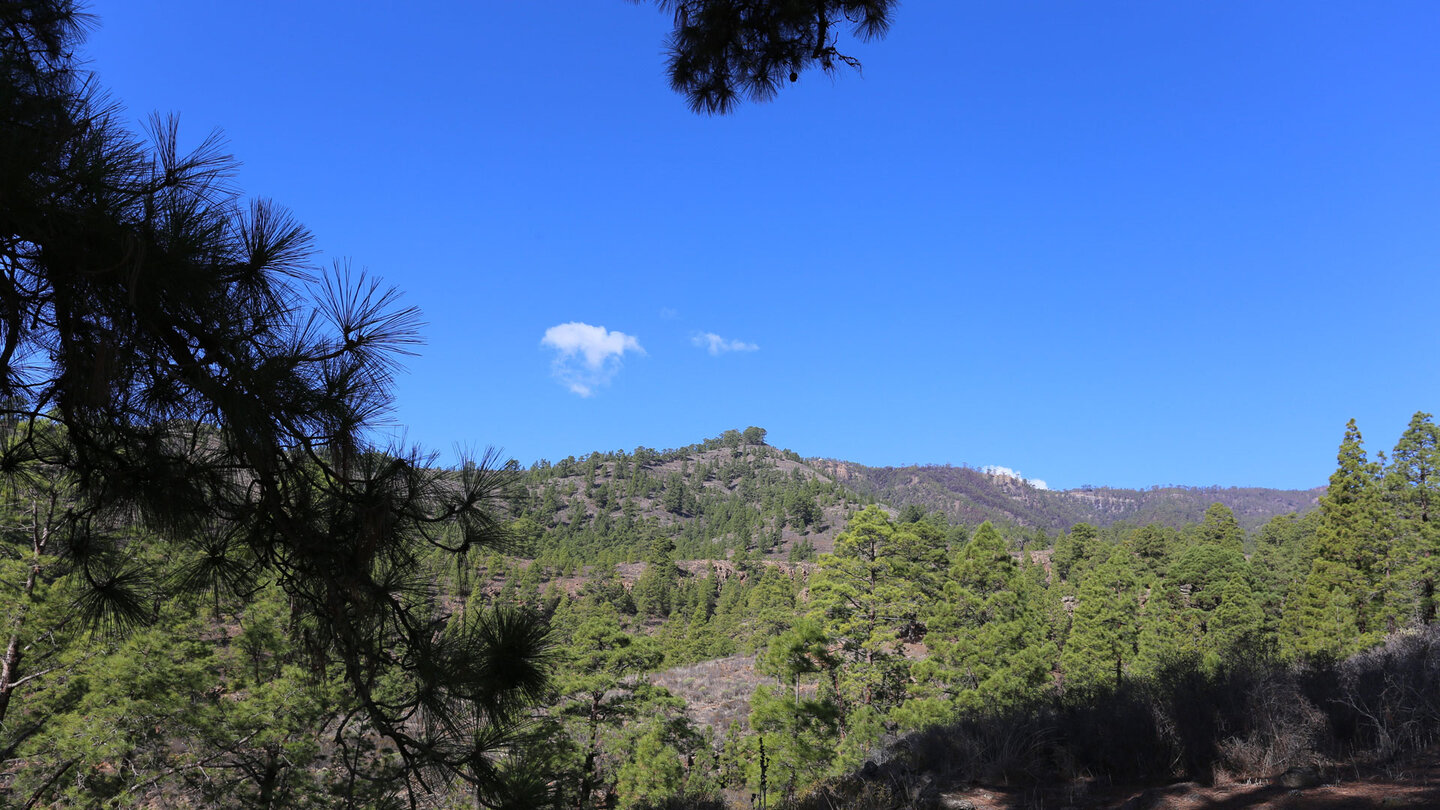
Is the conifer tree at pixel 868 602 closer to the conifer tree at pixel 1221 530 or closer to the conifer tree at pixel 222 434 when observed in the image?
the conifer tree at pixel 222 434

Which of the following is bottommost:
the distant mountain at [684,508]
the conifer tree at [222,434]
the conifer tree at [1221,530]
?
the conifer tree at [222,434]

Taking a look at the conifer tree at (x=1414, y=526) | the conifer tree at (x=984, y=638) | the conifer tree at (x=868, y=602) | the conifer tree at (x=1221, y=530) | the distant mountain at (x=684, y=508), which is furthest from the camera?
the distant mountain at (x=684, y=508)

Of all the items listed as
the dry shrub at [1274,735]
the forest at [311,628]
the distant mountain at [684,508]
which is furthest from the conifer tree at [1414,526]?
the distant mountain at [684,508]

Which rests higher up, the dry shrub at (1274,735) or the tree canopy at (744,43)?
the tree canopy at (744,43)

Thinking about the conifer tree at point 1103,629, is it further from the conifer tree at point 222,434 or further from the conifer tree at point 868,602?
the conifer tree at point 222,434

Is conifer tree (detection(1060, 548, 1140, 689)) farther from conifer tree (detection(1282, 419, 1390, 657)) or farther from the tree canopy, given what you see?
the tree canopy

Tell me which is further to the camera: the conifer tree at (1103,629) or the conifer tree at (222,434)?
the conifer tree at (1103,629)

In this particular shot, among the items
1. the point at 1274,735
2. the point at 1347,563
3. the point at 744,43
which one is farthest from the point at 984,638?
the point at 744,43

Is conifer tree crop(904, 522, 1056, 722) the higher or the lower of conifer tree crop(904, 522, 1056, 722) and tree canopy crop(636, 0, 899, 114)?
the lower

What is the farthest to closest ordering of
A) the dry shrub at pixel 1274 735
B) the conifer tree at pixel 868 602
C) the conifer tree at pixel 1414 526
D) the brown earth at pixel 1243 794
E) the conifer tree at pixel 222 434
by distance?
the conifer tree at pixel 1414 526, the conifer tree at pixel 868 602, the dry shrub at pixel 1274 735, the brown earth at pixel 1243 794, the conifer tree at pixel 222 434

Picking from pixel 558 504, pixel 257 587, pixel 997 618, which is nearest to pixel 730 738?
pixel 997 618

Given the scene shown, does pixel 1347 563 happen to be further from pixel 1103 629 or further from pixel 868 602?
pixel 868 602

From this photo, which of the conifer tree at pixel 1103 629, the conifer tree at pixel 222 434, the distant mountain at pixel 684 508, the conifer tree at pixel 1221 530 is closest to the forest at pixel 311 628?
the conifer tree at pixel 222 434

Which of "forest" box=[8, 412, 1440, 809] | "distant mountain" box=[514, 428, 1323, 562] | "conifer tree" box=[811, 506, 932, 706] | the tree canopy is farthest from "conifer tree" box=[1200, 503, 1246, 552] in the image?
the tree canopy
